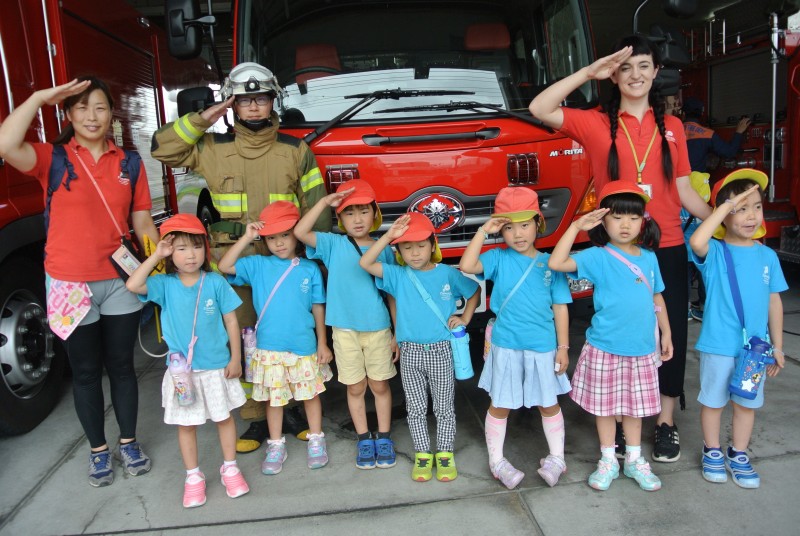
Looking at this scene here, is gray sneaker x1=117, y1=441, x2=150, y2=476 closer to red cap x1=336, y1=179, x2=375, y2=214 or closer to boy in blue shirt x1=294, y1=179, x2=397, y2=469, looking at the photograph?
boy in blue shirt x1=294, y1=179, x2=397, y2=469

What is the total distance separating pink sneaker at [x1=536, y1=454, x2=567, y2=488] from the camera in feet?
9.90

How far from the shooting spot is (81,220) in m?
3.03

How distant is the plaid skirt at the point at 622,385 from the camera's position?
9.62ft

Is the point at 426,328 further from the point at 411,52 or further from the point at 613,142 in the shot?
the point at 411,52

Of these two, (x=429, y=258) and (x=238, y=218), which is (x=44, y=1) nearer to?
(x=238, y=218)

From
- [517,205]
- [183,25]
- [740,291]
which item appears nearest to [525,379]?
[517,205]

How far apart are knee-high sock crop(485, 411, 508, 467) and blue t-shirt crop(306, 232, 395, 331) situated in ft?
2.31

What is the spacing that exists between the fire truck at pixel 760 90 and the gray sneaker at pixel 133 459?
5410 millimetres

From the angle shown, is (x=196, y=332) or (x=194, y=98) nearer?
(x=196, y=332)

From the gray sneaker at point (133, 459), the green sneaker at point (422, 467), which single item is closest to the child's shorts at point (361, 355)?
the green sneaker at point (422, 467)

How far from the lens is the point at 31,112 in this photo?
9.20 ft

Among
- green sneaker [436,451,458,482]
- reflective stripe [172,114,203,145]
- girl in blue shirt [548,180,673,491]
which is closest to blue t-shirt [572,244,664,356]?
girl in blue shirt [548,180,673,491]

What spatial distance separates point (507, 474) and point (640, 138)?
1670mm

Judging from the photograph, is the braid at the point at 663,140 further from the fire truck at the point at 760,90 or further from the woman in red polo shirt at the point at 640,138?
the fire truck at the point at 760,90
